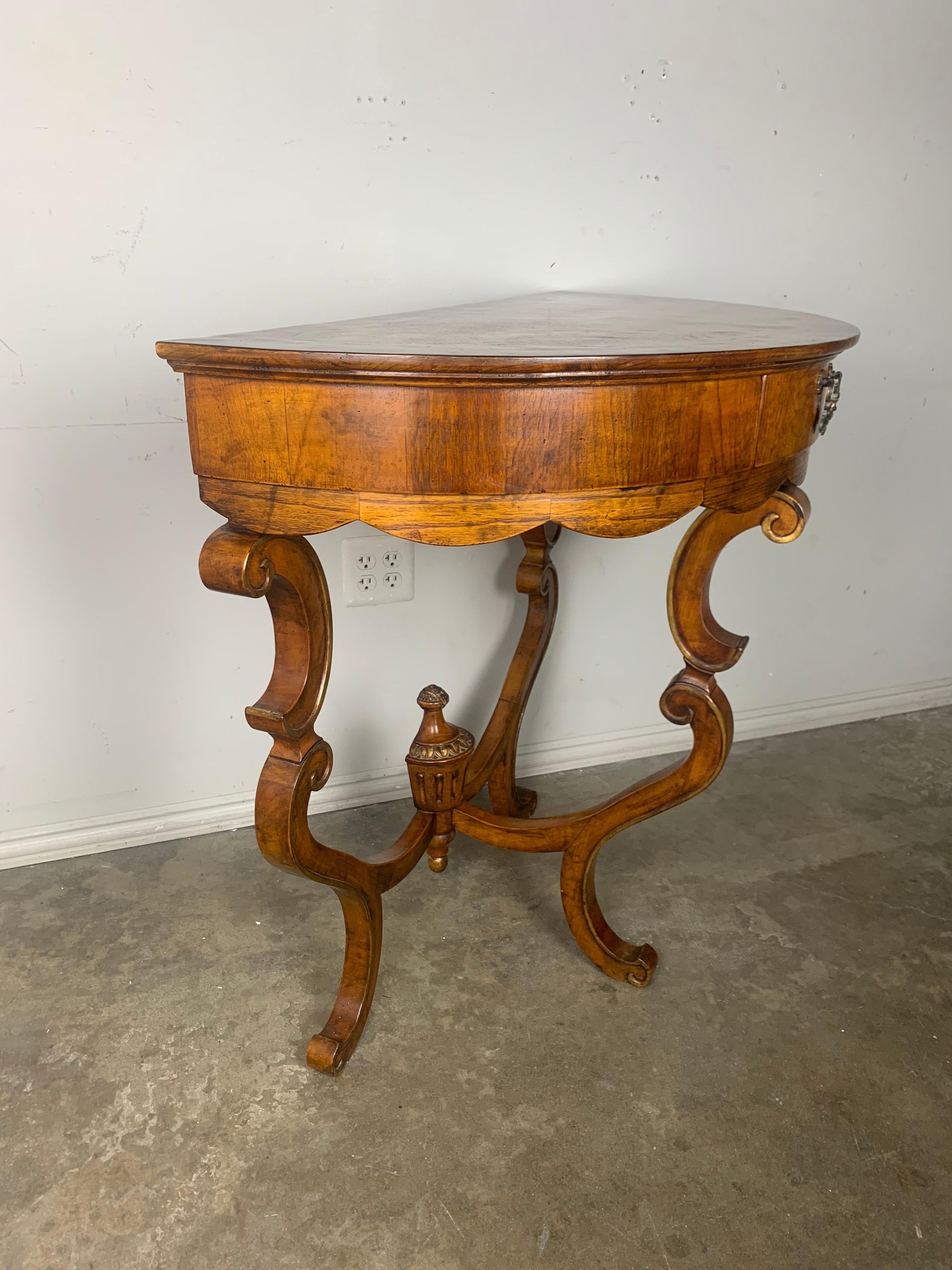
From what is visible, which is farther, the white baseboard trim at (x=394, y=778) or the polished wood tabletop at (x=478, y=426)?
the white baseboard trim at (x=394, y=778)

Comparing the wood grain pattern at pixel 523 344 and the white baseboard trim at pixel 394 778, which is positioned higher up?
the wood grain pattern at pixel 523 344

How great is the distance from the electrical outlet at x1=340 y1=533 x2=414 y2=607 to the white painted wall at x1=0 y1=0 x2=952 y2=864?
24mm

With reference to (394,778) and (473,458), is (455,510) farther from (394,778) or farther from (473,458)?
(394,778)

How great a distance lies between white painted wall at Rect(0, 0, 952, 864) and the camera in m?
1.39

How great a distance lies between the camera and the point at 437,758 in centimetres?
133

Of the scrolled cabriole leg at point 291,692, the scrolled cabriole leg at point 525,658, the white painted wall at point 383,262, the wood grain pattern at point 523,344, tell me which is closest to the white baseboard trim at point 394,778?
the white painted wall at point 383,262

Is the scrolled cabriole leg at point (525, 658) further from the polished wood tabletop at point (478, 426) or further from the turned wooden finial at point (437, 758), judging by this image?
the polished wood tabletop at point (478, 426)

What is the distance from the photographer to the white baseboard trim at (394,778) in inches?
64.9

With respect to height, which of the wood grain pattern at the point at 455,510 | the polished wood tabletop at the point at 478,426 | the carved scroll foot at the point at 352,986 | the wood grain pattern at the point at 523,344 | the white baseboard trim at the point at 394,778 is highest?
the wood grain pattern at the point at 523,344

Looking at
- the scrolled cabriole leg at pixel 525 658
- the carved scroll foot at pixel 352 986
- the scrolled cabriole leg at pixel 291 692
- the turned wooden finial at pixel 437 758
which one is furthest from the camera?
the scrolled cabriole leg at pixel 525 658

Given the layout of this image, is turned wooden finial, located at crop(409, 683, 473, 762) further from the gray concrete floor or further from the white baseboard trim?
the white baseboard trim

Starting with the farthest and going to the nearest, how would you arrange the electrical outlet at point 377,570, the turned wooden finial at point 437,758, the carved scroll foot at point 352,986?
the electrical outlet at point 377,570 < the turned wooden finial at point 437,758 < the carved scroll foot at point 352,986

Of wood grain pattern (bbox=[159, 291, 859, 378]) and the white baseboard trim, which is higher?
wood grain pattern (bbox=[159, 291, 859, 378])

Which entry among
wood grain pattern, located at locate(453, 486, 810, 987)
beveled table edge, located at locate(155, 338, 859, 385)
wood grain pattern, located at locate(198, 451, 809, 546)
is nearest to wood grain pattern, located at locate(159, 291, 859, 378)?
beveled table edge, located at locate(155, 338, 859, 385)
